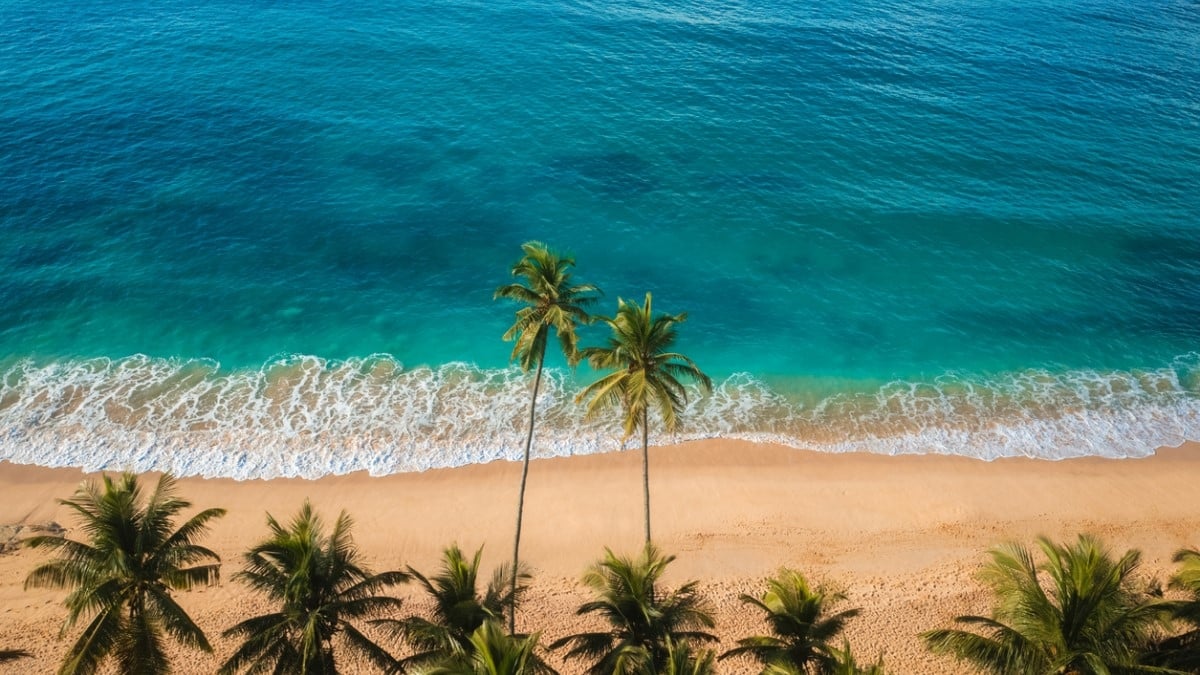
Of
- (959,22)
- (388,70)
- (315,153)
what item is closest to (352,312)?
(315,153)

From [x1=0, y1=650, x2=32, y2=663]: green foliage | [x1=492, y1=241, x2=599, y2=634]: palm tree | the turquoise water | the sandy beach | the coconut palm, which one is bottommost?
[x1=0, y1=650, x2=32, y2=663]: green foliage

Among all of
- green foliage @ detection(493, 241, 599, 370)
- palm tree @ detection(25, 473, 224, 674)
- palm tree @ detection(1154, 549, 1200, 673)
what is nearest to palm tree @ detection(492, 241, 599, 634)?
green foliage @ detection(493, 241, 599, 370)

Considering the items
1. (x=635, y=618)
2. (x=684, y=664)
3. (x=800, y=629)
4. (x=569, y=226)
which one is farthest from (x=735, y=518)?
(x=569, y=226)

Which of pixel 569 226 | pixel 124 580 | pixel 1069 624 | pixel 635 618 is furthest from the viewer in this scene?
pixel 569 226

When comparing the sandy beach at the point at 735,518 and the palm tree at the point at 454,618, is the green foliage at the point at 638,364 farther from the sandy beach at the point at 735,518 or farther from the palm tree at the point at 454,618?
the sandy beach at the point at 735,518

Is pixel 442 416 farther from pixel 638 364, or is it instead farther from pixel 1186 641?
pixel 1186 641

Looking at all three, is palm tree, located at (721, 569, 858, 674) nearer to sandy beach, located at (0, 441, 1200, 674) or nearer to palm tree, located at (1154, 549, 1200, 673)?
palm tree, located at (1154, 549, 1200, 673)

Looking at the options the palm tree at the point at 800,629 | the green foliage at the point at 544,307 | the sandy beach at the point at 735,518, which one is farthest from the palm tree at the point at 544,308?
the palm tree at the point at 800,629
